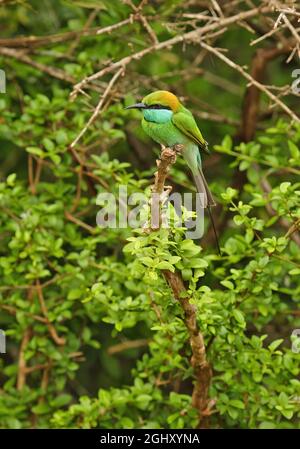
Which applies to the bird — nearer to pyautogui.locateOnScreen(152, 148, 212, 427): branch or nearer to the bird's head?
the bird's head

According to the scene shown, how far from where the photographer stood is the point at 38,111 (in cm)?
349

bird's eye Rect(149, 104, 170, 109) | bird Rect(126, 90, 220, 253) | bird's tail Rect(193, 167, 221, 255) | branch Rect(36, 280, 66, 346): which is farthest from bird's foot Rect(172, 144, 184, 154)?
branch Rect(36, 280, 66, 346)

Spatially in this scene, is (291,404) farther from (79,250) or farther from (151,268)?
(79,250)

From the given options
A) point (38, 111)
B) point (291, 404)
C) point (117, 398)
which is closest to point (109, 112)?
point (38, 111)

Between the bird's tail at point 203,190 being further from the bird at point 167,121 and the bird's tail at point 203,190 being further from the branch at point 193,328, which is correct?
the branch at point 193,328

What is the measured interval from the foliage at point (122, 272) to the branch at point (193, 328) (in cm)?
3

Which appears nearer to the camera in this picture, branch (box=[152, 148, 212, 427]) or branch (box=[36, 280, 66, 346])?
branch (box=[152, 148, 212, 427])

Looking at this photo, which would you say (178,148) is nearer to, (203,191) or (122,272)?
(203,191)

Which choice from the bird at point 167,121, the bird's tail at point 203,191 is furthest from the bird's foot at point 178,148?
the bird's tail at point 203,191

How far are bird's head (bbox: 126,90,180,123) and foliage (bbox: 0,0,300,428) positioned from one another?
31 centimetres

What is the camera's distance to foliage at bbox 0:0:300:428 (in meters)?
2.90

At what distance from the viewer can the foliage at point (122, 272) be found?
2.90m
